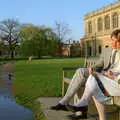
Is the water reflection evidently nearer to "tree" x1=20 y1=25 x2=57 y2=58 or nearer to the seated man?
the seated man

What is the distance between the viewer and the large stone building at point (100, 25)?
102m

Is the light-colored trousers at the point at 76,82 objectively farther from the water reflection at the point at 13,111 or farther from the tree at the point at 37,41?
the tree at the point at 37,41

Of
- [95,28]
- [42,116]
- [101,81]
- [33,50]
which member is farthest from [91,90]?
[95,28]

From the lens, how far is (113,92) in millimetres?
4297

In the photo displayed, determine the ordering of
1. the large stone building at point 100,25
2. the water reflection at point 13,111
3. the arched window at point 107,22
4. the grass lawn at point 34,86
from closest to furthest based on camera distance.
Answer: the water reflection at point 13,111
the grass lawn at point 34,86
the large stone building at point 100,25
the arched window at point 107,22

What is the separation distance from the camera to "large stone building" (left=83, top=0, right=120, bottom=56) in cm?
10219

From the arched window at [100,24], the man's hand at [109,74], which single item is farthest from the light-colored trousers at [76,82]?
the arched window at [100,24]

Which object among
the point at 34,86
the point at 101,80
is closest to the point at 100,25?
the point at 34,86

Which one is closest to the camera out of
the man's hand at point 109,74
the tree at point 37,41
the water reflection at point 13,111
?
the man's hand at point 109,74

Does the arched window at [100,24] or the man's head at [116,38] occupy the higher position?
the arched window at [100,24]

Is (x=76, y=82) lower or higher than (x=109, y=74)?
lower

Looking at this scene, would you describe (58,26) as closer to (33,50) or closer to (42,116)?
(33,50)

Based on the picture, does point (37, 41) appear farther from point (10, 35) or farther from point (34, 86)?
point (34, 86)

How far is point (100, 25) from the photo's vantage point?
369 ft
